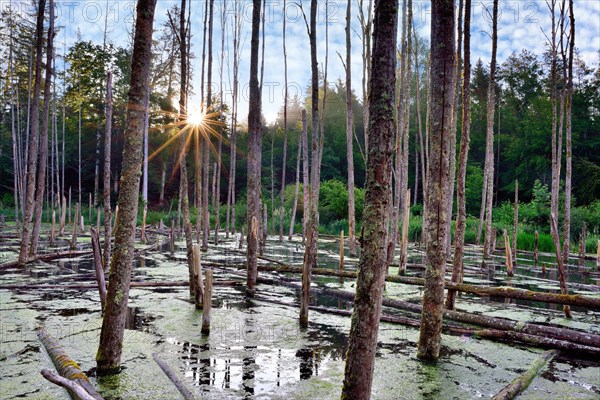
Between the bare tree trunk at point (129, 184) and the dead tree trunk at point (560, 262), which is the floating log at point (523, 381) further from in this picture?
the bare tree trunk at point (129, 184)

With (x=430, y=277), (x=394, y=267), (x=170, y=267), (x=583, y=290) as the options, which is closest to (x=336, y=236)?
(x=394, y=267)

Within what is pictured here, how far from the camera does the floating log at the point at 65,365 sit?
2916 mm

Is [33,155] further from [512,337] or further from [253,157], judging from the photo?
[512,337]

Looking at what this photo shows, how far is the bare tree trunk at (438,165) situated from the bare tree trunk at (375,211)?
5.23 ft

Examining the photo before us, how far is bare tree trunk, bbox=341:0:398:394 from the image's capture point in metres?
2.45

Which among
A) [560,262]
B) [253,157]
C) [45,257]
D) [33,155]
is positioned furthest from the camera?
[45,257]

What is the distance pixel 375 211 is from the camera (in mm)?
2469

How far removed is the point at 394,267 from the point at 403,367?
6957mm

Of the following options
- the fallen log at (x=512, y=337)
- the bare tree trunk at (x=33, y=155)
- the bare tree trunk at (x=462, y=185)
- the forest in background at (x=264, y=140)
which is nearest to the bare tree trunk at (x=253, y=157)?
the fallen log at (x=512, y=337)

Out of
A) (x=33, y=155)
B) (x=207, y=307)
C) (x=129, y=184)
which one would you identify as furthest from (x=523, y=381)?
(x=33, y=155)

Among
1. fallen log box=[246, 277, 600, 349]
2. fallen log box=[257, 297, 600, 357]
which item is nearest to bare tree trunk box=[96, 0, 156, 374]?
fallen log box=[257, 297, 600, 357]

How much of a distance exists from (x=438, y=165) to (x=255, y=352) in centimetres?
250

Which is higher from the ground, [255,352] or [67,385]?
[67,385]

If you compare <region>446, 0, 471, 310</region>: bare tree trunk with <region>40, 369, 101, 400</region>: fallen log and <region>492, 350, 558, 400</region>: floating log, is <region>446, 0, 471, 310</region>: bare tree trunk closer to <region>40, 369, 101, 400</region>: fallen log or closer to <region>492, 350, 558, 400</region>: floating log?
<region>492, 350, 558, 400</region>: floating log
